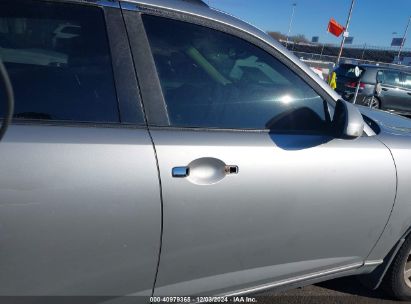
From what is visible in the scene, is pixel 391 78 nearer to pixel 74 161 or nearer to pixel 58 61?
pixel 58 61

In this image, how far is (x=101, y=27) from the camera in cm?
160

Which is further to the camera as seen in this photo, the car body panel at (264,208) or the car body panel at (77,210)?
the car body panel at (264,208)

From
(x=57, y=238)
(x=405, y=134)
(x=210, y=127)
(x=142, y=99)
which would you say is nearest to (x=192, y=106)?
(x=210, y=127)

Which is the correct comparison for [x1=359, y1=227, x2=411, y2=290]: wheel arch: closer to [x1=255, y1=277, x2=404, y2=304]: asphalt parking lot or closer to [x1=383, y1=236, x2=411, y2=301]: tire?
[x1=383, y1=236, x2=411, y2=301]: tire

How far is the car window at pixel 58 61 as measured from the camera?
4.88 feet

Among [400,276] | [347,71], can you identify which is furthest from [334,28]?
[400,276]

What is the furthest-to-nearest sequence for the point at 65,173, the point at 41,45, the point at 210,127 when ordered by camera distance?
1. the point at 210,127
2. the point at 41,45
3. the point at 65,173

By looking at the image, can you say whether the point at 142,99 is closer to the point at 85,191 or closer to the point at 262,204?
the point at 85,191

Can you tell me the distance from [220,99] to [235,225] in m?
0.62

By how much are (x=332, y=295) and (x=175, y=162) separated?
1782mm

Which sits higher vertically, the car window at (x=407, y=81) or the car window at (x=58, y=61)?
the car window at (x=407, y=81)

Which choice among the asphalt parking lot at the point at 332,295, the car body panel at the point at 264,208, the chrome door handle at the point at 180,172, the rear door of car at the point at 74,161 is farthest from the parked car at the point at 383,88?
the rear door of car at the point at 74,161

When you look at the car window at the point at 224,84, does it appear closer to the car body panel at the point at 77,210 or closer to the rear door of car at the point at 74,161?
the rear door of car at the point at 74,161

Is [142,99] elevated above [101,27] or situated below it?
below
